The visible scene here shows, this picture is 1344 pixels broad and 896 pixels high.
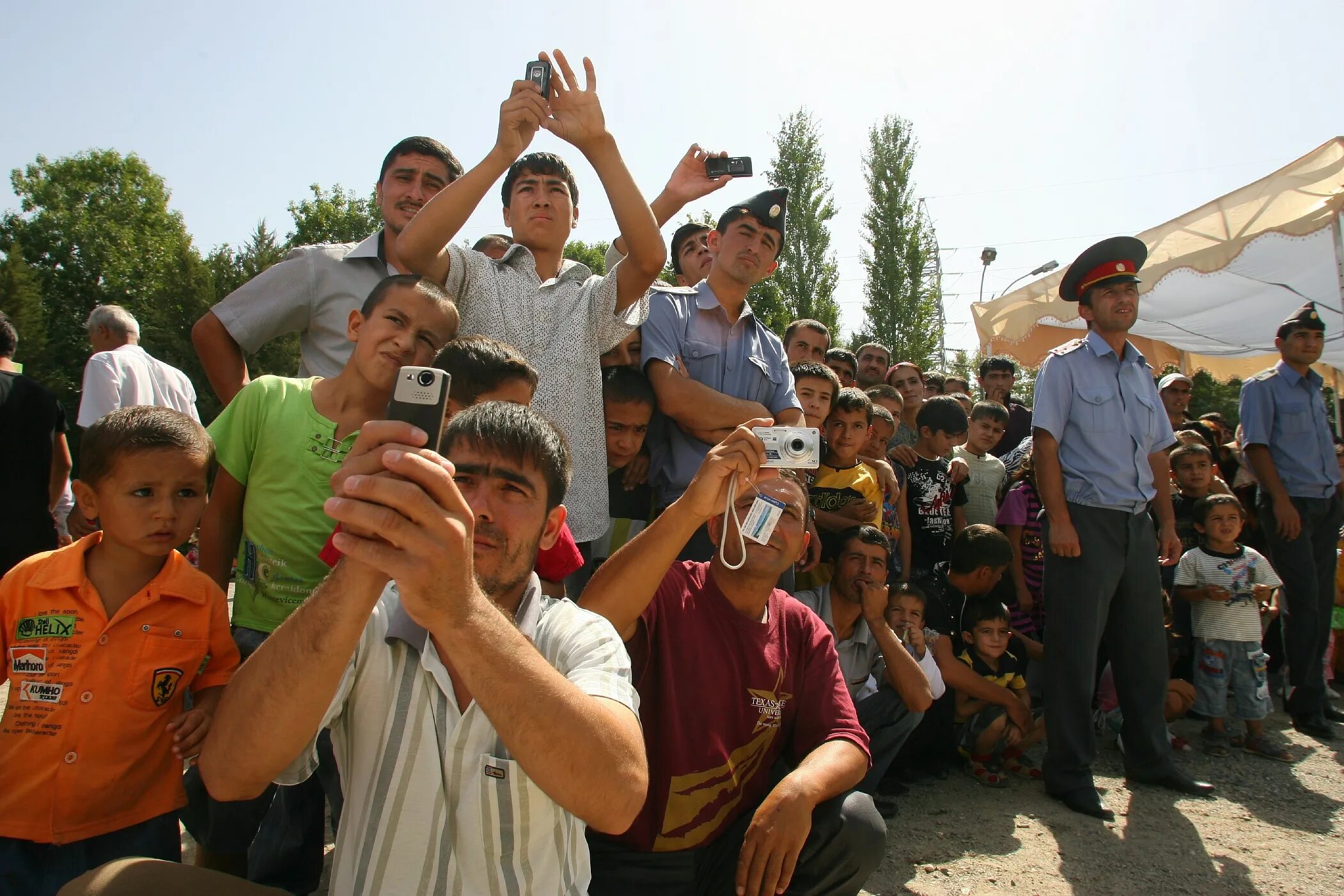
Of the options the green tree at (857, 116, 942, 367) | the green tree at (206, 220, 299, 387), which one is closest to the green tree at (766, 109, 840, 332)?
the green tree at (857, 116, 942, 367)

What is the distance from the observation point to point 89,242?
34688 mm

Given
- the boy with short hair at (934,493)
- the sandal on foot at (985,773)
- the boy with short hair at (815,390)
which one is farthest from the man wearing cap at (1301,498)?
the boy with short hair at (815,390)

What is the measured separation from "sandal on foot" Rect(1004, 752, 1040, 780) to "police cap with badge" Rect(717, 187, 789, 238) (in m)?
3.05

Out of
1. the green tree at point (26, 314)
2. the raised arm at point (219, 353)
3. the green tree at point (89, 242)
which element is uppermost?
the green tree at point (89, 242)

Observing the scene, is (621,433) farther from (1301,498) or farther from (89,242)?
(89,242)

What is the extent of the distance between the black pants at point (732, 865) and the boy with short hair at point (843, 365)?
389cm

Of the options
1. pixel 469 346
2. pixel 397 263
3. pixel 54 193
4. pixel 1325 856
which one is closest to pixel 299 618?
pixel 469 346

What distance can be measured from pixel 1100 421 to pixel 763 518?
2.73 meters

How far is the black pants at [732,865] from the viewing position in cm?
211

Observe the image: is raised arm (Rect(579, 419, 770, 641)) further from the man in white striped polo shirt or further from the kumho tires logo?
the kumho tires logo

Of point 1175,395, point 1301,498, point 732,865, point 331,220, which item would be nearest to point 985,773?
point 732,865

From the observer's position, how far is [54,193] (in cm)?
3722

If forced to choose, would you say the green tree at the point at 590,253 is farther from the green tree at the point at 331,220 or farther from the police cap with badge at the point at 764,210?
the police cap with badge at the point at 764,210

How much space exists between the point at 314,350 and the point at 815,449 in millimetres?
1959
